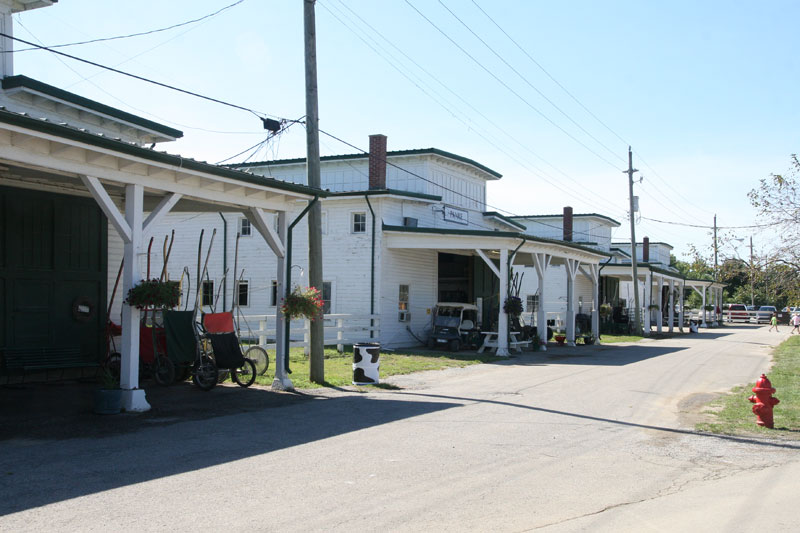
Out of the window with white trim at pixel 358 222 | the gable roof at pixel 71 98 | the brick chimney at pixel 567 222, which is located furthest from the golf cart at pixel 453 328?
the brick chimney at pixel 567 222

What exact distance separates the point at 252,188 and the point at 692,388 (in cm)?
1047

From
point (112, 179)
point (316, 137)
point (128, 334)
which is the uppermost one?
point (316, 137)

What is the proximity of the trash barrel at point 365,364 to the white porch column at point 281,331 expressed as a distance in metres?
1.50

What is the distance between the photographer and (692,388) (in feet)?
52.2

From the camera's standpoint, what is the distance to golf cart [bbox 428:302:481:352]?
84.5ft

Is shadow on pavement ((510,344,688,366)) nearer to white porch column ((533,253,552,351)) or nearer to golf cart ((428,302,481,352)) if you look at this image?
white porch column ((533,253,552,351))

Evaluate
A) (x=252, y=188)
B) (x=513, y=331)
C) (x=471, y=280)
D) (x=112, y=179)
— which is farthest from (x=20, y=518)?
(x=471, y=280)

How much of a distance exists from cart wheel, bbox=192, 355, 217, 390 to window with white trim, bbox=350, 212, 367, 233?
13.0 m

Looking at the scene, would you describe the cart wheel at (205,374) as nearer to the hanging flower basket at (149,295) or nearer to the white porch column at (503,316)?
the hanging flower basket at (149,295)

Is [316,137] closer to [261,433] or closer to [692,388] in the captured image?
[261,433]

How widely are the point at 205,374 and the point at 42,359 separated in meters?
3.58

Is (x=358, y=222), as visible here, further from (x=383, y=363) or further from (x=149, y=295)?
(x=149, y=295)

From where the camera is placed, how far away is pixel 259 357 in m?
15.5

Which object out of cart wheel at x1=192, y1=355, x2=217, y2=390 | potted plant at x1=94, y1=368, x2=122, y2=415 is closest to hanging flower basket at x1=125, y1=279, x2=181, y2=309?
potted plant at x1=94, y1=368, x2=122, y2=415
